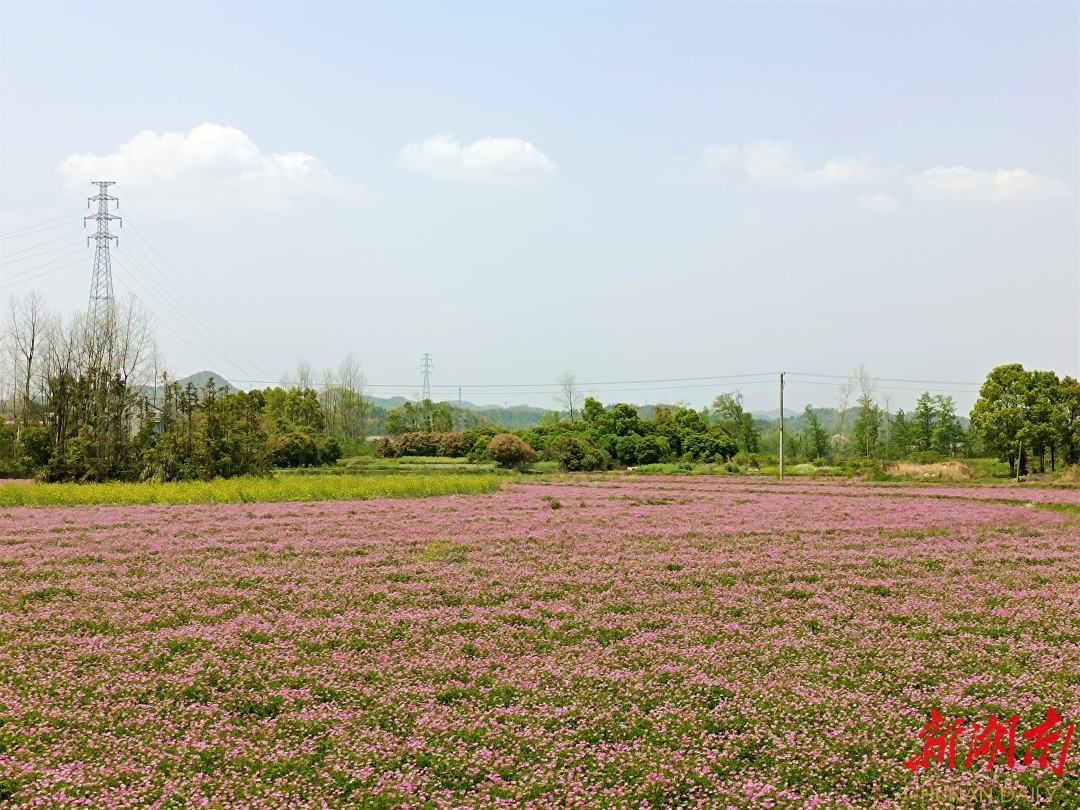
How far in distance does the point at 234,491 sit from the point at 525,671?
2376 centimetres

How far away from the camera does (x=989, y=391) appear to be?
165 ft

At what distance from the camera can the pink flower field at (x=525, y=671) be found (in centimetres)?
605

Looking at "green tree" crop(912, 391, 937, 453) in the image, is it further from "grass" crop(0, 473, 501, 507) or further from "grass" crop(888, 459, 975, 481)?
"grass" crop(0, 473, 501, 507)

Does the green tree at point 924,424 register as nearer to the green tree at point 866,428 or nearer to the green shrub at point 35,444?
the green tree at point 866,428

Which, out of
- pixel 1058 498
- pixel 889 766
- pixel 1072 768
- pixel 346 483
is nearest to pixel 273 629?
pixel 889 766

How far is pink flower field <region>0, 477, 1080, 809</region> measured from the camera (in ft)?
19.9

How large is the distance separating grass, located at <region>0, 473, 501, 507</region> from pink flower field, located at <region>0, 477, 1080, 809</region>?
10302mm

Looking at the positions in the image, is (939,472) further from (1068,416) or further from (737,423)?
(737,423)

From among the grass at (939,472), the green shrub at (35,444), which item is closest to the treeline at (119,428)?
the green shrub at (35,444)

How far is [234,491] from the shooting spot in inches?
1148

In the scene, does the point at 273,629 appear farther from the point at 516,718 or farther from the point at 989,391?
the point at 989,391

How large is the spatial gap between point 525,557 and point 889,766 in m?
10.5

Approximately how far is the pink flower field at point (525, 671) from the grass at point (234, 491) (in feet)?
33.8

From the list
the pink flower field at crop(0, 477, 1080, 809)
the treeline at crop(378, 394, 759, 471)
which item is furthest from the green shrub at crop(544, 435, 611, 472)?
the pink flower field at crop(0, 477, 1080, 809)
